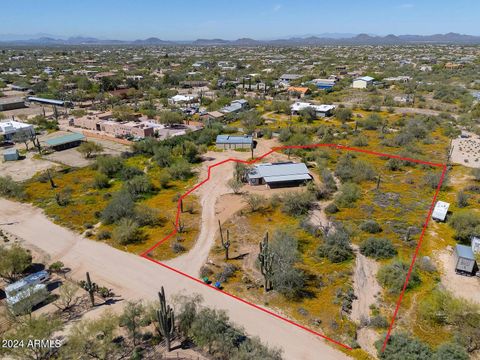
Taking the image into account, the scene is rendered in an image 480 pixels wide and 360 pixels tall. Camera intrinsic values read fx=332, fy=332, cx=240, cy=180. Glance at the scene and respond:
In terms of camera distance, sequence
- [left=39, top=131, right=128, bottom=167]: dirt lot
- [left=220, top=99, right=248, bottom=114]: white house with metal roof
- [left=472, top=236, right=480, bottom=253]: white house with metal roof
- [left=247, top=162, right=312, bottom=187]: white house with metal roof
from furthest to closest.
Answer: [left=220, top=99, right=248, bottom=114]: white house with metal roof < [left=39, top=131, right=128, bottom=167]: dirt lot < [left=247, top=162, right=312, bottom=187]: white house with metal roof < [left=472, top=236, right=480, bottom=253]: white house with metal roof

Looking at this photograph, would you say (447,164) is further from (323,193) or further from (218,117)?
(218,117)

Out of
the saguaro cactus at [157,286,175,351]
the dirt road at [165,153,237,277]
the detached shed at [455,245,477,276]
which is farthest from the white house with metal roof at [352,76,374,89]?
the saguaro cactus at [157,286,175,351]

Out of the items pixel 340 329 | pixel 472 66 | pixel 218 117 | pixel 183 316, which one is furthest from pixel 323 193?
pixel 472 66

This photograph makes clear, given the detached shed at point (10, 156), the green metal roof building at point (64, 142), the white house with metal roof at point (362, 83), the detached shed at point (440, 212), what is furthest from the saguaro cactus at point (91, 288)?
the white house with metal roof at point (362, 83)

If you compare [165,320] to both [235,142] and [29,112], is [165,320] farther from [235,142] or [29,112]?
[29,112]

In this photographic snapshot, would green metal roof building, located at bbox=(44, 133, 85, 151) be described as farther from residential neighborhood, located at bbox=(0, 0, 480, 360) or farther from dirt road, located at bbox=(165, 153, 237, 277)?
dirt road, located at bbox=(165, 153, 237, 277)

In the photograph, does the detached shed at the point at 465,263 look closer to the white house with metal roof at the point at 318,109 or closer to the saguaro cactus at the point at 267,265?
the saguaro cactus at the point at 267,265
